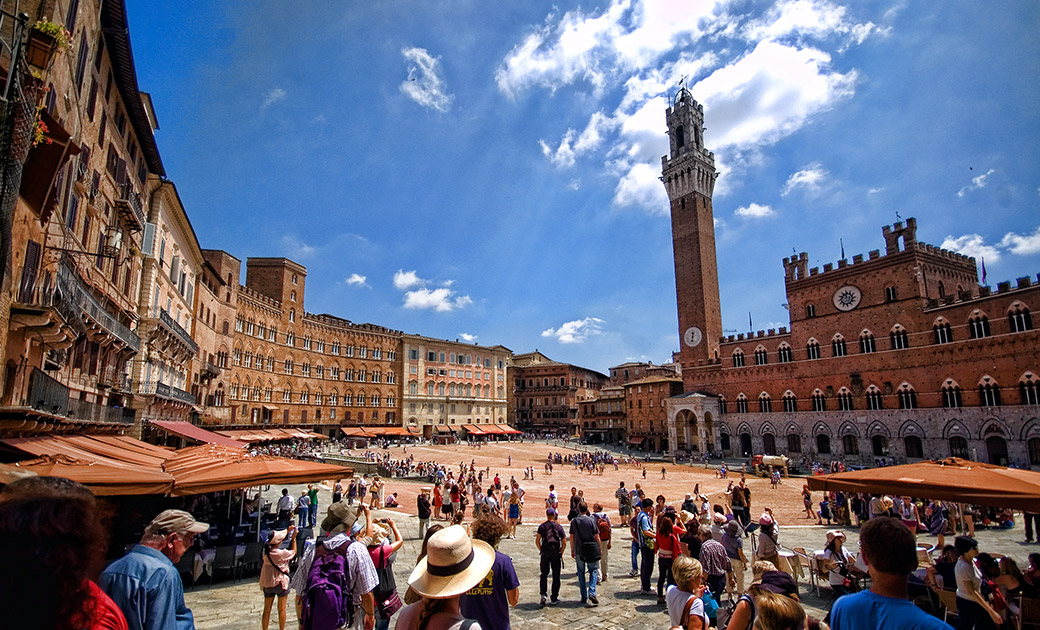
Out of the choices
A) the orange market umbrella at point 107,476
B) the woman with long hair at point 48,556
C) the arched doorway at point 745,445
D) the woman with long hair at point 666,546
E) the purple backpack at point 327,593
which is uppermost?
the woman with long hair at point 48,556

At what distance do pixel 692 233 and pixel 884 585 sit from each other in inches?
2283

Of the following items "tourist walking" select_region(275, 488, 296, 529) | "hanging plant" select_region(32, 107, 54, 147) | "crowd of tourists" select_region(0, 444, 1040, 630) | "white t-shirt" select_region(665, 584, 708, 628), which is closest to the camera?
"crowd of tourists" select_region(0, 444, 1040, 630)

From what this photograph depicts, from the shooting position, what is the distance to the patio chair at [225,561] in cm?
958

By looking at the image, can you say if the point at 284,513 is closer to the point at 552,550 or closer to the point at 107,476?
the point at 107,476

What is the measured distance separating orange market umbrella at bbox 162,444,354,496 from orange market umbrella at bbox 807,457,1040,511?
9.32 m

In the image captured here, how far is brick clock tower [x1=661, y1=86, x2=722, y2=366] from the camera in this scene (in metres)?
55.2

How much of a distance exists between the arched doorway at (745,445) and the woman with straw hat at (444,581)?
4919 cm

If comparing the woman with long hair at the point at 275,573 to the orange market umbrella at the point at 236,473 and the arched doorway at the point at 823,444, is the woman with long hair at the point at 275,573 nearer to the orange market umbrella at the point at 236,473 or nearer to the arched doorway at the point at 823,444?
the orange market umbrella at the point at 236,473

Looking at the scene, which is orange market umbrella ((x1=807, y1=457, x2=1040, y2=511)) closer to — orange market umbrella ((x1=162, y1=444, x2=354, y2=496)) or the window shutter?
orange market umbrella ((x1=162, y1=444, x2=354, y2=496))

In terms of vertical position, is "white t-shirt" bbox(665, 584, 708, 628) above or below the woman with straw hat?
below

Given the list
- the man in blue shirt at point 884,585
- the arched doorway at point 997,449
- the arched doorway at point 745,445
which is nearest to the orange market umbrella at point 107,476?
the man in blue shirt at point 884,585

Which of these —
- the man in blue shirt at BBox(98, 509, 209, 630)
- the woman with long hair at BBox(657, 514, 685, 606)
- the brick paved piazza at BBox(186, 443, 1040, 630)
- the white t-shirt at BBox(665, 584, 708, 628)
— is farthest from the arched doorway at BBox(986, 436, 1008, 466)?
the man in blue shirt at BBox(98, 509, 209, 630)

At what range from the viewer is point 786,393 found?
44.6 meters

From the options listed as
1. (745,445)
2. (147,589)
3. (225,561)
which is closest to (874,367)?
(745,445)
